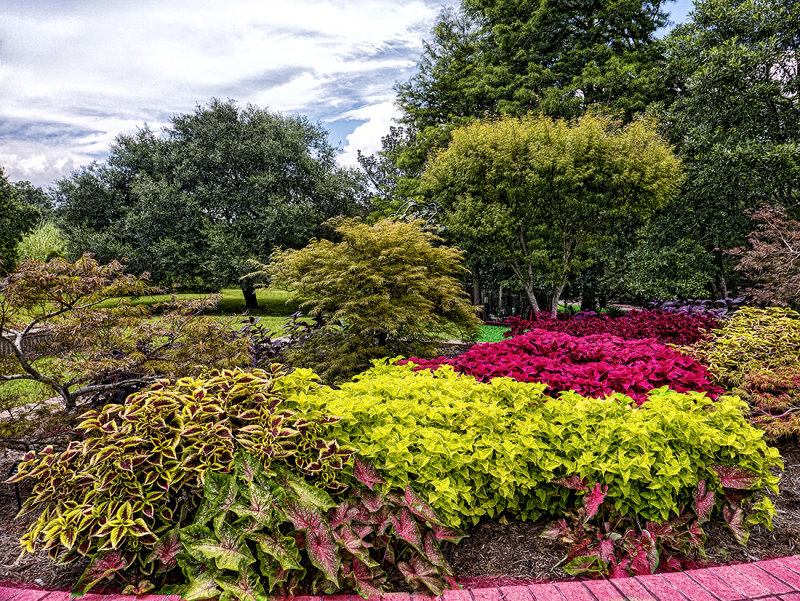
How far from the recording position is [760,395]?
3471 millimetres

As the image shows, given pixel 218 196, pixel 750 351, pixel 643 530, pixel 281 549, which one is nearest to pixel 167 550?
pixel 281 549

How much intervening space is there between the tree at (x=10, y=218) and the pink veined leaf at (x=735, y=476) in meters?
22.8

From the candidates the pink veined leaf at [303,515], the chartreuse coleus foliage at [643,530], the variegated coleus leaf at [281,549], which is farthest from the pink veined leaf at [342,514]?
the chartreuse coleus foliage at [643,530]

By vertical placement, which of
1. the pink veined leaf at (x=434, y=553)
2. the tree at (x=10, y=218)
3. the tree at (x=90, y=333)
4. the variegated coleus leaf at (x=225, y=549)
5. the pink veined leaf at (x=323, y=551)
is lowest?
the pink veined leaf at (x=434, y=553)

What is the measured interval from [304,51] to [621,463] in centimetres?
632

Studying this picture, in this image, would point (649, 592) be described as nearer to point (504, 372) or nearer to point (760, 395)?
point (504, 372)

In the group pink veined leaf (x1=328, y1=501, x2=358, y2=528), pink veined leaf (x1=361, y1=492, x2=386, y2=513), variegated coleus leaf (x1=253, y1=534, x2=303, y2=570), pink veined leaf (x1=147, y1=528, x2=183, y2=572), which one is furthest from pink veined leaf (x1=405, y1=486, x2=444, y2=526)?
pink veined leaf (x1=147, y1=528, x2=183, y2=572)

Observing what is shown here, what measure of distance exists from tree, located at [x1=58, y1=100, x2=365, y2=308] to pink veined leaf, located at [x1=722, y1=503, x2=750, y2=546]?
15007mm

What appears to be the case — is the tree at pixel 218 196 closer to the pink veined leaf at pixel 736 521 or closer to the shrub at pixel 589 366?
the shrub at pixel 589 366

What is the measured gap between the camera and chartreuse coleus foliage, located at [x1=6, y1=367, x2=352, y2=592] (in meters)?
1.88

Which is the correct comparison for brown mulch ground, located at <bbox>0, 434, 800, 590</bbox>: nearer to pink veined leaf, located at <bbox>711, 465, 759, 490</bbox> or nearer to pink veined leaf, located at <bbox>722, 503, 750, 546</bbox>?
pink veined leaf, located at <bbox>722, 503, 750, 546</bbox>

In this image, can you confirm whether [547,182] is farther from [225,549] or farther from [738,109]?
A: [225,549]

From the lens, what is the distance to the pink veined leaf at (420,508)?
2041 mm

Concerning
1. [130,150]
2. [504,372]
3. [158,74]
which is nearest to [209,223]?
[130,150]
